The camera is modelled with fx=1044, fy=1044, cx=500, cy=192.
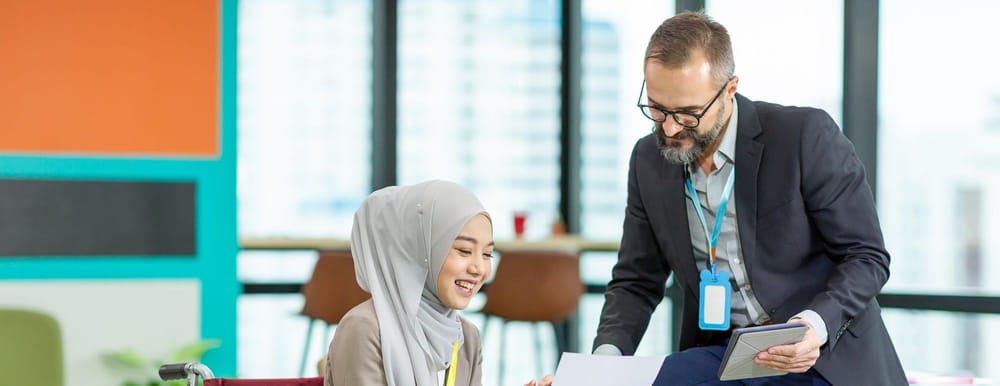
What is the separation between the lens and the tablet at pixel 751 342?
186 cm

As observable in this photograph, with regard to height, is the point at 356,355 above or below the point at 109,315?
above

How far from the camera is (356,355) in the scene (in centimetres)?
205

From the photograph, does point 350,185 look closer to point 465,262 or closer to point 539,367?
point 539,367

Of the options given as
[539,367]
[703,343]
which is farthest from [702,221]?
[539,367]

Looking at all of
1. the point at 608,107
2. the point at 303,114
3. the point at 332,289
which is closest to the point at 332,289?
the point at 332,289

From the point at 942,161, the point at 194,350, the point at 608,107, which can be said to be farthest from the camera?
the point at 608,107

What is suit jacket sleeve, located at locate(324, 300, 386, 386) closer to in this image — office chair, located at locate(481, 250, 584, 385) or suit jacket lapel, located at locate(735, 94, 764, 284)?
suit jacket lapel, located at locate(735, 94, 764, 284)

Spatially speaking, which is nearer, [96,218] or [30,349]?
[30,349]

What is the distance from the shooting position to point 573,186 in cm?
621

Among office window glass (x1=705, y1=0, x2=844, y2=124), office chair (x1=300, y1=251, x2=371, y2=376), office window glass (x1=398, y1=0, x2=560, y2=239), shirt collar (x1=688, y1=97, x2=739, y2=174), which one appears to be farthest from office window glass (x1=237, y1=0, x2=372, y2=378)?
shirt collar (x1=688, y1=97, x2=739, y2=174)

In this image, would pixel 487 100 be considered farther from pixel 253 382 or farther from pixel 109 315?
pixel 253 382

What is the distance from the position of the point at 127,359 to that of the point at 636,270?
2405 mm

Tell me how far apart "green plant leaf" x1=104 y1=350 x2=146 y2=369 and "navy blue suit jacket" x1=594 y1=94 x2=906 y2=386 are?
2365mm

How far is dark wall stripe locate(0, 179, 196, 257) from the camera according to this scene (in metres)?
3.93
